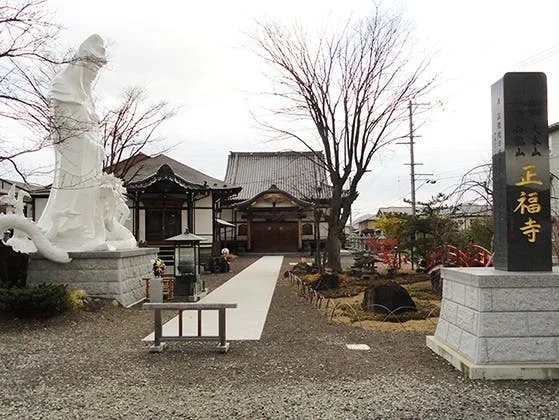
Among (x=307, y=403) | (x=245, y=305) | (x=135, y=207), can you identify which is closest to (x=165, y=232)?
(x=135, y=207)

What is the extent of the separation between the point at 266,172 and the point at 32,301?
105 feet

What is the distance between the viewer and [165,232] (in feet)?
80.7

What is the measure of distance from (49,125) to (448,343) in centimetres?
692

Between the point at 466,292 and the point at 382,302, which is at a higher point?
the point at 466,292

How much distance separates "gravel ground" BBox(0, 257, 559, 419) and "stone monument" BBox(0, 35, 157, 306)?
2477 millimetres

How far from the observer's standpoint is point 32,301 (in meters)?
8.10

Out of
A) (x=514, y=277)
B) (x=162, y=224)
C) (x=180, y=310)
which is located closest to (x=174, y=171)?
(x=162, y=224)

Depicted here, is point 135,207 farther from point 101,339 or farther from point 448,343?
point 448,343

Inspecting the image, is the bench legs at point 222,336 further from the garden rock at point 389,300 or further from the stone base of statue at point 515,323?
the garden rock at point 389,300

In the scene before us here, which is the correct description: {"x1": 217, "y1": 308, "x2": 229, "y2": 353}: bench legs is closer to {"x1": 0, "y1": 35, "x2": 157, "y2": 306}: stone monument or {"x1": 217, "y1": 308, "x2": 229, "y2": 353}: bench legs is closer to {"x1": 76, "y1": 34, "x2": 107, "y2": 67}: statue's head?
{"x1": 0, "y1": 35, "x2": 157, "y2": 306}: stone monument

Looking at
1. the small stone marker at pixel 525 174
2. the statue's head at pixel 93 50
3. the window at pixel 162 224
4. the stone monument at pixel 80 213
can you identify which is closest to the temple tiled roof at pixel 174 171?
the window at pixel 162 224

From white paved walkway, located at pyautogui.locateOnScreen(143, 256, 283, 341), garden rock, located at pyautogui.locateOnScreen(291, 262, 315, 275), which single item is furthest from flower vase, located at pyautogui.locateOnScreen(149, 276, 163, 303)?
garden rock, located at pyautogui.locateOnScreen(291, 262, 315, 275)

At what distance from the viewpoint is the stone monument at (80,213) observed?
9.96 m

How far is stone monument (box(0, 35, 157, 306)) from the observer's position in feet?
32.7
